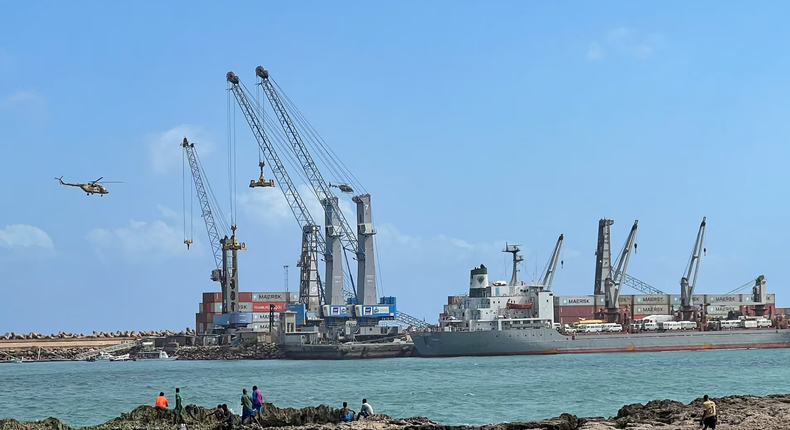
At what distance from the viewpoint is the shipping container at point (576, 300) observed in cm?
11244

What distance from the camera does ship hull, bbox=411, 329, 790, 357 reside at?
90438mm

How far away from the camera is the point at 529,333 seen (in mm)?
91062

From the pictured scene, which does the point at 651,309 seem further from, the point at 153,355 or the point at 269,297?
the point at 153,355

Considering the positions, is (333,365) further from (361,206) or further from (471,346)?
(361,206)

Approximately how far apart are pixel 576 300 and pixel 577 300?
12 cm

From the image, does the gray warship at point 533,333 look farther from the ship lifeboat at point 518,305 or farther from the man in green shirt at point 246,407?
the man in green shirt at point 246,407

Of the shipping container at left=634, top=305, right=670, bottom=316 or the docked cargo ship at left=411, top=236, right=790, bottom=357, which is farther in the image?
the shipping container at left=634, top=305, right=670, bottom=316

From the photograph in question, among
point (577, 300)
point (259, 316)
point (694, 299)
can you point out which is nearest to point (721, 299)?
point (694, 299)

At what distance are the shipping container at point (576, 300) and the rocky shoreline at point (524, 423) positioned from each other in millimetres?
79176

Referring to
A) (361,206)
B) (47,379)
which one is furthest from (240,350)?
(47,379)

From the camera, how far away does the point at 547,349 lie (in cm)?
9212

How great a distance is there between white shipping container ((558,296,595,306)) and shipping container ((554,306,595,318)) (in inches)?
→ 16.0

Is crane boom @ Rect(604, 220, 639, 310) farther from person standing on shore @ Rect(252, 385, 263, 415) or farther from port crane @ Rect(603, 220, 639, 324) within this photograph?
person standing on shore @ Rect(252, 385, 263, 415)

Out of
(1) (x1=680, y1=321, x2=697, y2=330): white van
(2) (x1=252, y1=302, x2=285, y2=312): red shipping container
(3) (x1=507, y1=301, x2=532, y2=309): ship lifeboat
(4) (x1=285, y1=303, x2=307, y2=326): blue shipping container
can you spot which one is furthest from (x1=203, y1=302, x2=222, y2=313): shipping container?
(1) (x1=680, y1=321, x2=697, y2=330): white van
